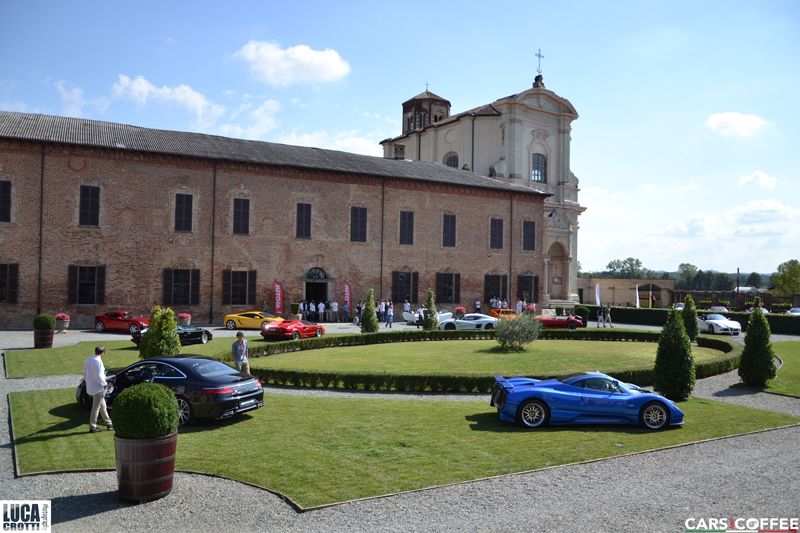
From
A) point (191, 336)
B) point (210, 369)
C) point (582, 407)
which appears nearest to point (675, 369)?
point (582, 407)

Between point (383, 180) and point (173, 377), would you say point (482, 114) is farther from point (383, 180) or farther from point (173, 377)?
point (173, 377)

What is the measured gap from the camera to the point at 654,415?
11.2m

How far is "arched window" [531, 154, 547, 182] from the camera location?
53.6 meters

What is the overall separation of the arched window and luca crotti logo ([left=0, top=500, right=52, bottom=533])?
5090 cm

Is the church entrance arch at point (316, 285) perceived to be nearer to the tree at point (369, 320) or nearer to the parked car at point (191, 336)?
the tree at point (369, 320)

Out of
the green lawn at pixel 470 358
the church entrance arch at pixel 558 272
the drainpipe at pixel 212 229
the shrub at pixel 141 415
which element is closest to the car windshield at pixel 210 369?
the shrub at pixel 141 415

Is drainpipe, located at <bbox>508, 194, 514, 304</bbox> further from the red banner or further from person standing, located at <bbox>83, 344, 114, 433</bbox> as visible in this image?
person standing, located at <bbox>83, 344, 114, 433</bbox>

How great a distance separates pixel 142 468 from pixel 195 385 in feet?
11.9

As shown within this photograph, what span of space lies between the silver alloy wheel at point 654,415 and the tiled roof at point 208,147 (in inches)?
1112

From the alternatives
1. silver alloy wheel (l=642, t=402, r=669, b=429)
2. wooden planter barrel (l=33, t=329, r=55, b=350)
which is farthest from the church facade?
silver alloy wheel (l=642, t=402, r=669, b=429)

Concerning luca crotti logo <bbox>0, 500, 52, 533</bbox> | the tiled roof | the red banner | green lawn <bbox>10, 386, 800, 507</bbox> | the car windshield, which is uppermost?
the tiled roof

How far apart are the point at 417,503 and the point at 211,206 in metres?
29.2

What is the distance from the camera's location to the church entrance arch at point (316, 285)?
118ft

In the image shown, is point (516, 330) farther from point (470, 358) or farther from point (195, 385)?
point (195, 385)
